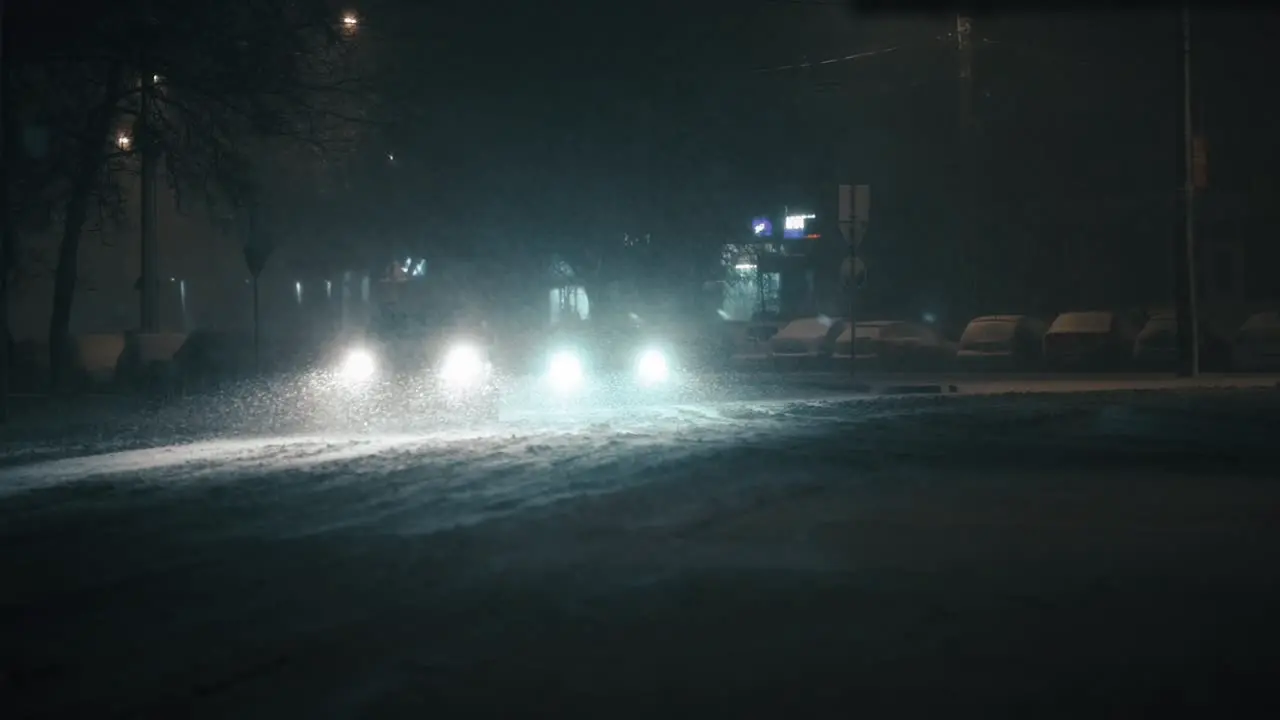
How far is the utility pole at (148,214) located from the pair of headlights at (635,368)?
30.8 ft

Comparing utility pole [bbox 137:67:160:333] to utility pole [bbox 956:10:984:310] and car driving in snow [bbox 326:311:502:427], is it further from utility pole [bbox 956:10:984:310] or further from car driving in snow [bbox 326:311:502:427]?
utility pole [bbox 956:10:984:310]

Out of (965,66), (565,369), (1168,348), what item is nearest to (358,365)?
(565,369)

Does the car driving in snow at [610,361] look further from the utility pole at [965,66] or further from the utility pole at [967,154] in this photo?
the utility pole at [967,154]

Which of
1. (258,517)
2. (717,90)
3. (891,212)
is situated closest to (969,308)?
(891,212)

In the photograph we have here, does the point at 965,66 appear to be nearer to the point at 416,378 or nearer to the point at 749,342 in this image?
the point at 749,342

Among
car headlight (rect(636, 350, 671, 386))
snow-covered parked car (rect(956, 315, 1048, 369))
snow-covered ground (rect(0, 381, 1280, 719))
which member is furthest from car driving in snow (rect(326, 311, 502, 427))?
snow-covered parked car (rect(956, 315, 1048, 369))

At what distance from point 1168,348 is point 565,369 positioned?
14796 mm

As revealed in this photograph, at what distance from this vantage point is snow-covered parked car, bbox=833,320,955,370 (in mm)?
41281

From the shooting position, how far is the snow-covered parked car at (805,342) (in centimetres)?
4300

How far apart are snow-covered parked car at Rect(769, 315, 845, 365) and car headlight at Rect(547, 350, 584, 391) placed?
8.73 m

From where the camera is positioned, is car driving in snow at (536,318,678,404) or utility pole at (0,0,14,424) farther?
car driving in snow at (536,318,678,404)

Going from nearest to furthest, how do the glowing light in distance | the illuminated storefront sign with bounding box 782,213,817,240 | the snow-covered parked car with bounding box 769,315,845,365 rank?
the snow-covered parked car with bounding box 769,315,845,365 < the illuminated storefront sign with bounding box 782,213,817,240 < the glowing light in distance

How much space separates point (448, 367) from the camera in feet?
107

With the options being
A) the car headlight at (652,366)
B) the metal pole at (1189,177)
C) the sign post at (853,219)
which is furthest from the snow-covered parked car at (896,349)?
the sign post at (853,219)
